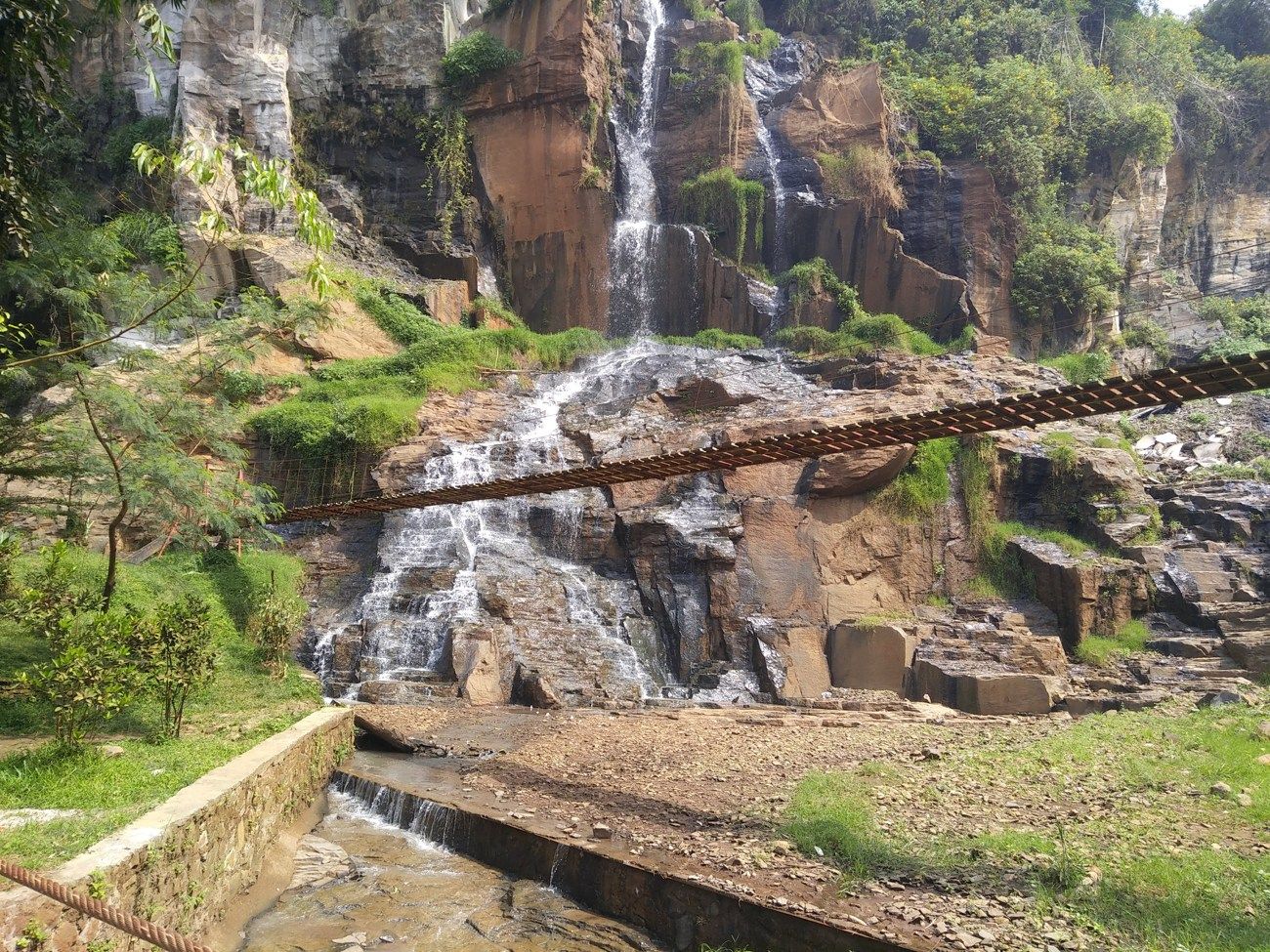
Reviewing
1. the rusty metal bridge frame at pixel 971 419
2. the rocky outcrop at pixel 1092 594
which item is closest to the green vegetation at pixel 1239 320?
the rocky outcrop at pixel 1092 594

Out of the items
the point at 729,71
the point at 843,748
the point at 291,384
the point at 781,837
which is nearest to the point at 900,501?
the point at 843,748

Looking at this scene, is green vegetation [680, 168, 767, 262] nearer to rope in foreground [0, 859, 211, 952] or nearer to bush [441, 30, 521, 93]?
bush [441, 30, 521, 93]

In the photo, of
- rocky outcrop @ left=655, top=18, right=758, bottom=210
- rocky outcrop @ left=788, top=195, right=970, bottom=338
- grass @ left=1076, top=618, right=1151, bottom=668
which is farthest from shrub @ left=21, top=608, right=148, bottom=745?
rocky outcrop @ left=655, top=18, right=758, bottom=210

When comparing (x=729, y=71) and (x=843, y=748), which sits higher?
(x=729, y=71)

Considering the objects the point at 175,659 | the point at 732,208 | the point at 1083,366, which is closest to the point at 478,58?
the point at 732,208

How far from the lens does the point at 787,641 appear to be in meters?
12.6

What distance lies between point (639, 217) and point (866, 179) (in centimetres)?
686

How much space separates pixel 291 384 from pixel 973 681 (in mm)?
14599

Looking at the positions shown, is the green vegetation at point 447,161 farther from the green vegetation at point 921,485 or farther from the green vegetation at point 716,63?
the green vegetation at point 921,485

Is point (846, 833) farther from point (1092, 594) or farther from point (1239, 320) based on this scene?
point (1239, 320)

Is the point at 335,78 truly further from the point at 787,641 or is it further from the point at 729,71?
the point at 787,641

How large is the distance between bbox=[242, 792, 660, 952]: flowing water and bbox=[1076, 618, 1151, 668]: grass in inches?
→ 405

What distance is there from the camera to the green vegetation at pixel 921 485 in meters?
14.9

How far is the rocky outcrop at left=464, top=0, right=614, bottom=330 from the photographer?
80.2ft
